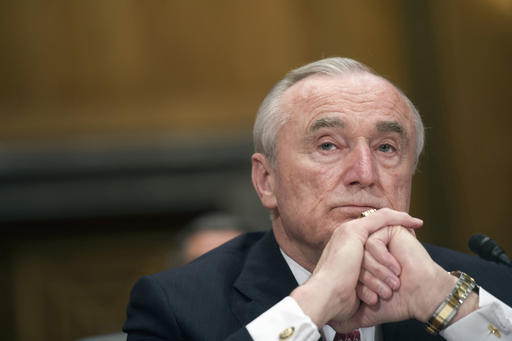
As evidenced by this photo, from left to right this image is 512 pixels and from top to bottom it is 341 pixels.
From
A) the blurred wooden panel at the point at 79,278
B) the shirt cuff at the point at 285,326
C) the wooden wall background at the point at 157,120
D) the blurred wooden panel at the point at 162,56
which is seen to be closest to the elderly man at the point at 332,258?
the shirt cuff at the point at 285,326

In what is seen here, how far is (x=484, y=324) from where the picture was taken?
151 cm

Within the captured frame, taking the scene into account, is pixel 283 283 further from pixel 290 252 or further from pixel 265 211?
pixel 265 211

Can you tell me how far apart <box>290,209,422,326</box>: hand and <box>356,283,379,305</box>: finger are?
21mm

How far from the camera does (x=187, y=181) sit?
4316 mm

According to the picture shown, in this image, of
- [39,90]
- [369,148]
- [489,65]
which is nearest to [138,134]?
[39,90]

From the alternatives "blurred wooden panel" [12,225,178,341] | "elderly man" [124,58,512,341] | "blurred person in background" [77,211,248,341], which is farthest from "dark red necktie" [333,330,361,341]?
"blurred wooden panel" [12,225,178,341]

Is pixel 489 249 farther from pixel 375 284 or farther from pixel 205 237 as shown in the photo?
pixel 205 237

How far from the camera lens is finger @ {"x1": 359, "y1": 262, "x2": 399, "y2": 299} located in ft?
5.16

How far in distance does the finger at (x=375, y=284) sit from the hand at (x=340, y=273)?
0.9 inches

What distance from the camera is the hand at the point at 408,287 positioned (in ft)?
5.02

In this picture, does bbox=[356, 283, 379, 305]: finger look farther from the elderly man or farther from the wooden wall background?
the wooden wall background

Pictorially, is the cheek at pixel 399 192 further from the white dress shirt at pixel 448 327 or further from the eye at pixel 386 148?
the white dress shirt at pixel 448 327

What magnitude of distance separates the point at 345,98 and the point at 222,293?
697mm

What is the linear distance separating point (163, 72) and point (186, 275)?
8.99 feet
